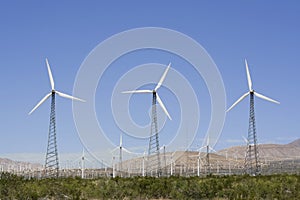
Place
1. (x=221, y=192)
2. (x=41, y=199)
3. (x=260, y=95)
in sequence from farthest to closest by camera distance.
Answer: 1. (x=260, y=95)
2. (x=221, y=192)
3. (x=41, y=199)

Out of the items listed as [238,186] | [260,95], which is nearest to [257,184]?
[238,186]

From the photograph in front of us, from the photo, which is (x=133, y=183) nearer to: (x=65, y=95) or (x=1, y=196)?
(x=1, y=196)

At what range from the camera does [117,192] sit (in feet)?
143

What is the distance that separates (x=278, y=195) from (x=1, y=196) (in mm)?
22080

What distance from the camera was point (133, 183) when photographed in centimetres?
4916

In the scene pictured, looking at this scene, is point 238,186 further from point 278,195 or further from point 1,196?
point 1,196

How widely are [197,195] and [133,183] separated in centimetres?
706

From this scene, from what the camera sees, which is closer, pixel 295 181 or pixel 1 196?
pixel 1 196

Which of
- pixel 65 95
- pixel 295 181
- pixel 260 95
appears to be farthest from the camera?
pixel 260 95

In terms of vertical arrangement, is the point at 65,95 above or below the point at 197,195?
above

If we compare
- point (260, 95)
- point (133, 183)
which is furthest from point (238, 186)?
point (260, 95)

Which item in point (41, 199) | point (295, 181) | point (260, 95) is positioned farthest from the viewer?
point (260, 95)

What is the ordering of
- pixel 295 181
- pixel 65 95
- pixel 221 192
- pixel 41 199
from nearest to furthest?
pixel 41 199
pixel 221 192
pixel 295 181
pixel 65 95

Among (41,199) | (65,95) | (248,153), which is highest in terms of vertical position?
(65,95)
